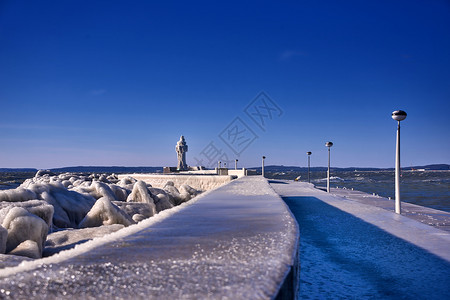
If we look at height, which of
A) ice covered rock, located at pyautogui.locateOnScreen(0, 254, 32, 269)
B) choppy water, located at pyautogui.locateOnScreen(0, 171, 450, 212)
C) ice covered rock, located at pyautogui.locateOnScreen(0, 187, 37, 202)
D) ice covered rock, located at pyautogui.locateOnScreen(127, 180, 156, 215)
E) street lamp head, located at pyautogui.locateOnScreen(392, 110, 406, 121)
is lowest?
choppy water, located at pyautogui.locateOnScreen(0, 171, 450, 212)

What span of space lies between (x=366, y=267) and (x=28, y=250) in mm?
4091

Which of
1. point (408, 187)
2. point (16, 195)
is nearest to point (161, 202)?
point (16, 195)

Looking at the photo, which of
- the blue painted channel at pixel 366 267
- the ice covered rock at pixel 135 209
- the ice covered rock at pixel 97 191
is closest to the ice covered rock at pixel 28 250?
the blue painted channel at pixel 366 267

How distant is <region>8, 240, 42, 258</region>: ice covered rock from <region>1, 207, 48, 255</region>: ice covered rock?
18 centimetres

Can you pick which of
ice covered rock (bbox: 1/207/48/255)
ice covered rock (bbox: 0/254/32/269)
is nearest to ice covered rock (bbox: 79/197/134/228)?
ice covered rock (bbox: 1/207/48/255)

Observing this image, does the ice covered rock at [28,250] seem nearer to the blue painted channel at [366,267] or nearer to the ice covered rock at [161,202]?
the blue painted channel at [366,267]

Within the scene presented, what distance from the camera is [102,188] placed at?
974cm

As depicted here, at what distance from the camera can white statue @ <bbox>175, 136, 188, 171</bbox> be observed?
5362 cm

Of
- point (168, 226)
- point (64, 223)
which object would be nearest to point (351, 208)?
point (168, 226)

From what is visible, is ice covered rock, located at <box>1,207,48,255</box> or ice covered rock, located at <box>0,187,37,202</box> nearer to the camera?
ice covered rock, located at <box>1,207,48,255</box>

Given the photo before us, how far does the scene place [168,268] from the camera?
196 cm

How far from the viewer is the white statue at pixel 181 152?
53.6 metres

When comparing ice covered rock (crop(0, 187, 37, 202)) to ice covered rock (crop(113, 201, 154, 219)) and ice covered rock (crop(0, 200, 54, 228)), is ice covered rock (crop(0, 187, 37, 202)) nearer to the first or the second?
ice covered rock (crop(0, 200, 54, 228))

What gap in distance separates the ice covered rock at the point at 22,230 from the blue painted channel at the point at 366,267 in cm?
349
